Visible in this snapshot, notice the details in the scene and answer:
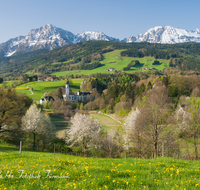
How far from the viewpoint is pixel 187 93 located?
84188 mm

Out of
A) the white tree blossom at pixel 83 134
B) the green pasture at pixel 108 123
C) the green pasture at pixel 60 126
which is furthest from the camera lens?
the green pasture at pixel 108 123

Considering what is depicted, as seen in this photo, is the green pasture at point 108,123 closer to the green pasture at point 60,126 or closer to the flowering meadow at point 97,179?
the green pasture at point 60,126

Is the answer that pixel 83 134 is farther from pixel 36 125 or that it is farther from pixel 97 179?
pixel 97 179

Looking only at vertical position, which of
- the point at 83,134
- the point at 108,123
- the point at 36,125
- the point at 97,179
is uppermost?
the point at 97,179

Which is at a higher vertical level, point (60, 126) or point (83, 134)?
point (83, 134)

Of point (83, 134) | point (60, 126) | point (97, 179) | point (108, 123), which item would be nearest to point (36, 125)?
point (83, 134)

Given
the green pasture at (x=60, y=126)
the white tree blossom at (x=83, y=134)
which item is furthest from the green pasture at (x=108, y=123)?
the white tree blossom at (x=83, y=134)

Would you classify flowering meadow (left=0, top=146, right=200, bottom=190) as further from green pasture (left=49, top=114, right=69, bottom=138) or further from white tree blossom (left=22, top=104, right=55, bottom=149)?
green pasture (left=49, top=114, right=69, bottom=138)

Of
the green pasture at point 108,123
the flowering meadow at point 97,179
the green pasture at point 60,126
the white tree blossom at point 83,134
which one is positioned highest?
A: the flowering meadow at point 97,179

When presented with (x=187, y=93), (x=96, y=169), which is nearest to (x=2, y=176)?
(x=96, y=169)

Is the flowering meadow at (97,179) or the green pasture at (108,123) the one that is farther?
the green pasture at (108,123)

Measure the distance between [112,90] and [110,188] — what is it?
306 feet

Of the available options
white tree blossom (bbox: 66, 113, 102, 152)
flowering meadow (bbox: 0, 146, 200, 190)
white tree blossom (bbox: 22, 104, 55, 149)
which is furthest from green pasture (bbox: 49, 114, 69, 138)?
flowering meadow (bbox: 0, 146, 200, 190)

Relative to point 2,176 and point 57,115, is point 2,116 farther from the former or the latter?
point 57,115
